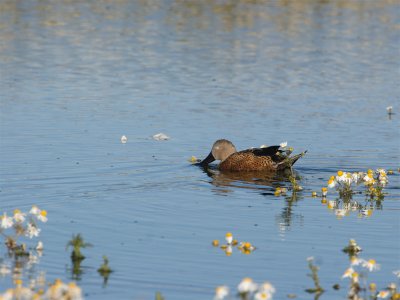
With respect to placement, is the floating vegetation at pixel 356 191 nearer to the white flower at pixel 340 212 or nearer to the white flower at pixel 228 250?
the white flower at pixel 340 212

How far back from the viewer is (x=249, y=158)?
48.1 ft

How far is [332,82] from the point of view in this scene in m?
22.2

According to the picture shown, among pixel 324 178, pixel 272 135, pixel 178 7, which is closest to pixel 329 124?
pixel 272 135

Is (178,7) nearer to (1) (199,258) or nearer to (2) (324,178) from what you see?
(2) (324,178)

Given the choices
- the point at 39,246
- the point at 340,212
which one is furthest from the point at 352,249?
the point at 39,246

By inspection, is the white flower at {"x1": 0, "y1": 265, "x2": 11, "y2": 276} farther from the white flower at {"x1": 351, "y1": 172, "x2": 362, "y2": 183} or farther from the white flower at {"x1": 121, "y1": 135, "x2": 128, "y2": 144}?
the white flower at {"x1": 121, "y1": 135, "x2": 128, "y2": 144}

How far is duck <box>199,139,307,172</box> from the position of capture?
1435 cm

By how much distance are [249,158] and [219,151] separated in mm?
594

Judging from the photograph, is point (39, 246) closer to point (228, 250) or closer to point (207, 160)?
point (228, 250)

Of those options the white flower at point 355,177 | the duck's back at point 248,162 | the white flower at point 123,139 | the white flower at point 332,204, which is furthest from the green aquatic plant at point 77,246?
the white flower at point 123,139

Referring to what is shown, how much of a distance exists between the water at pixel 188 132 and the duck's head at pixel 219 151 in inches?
17.0

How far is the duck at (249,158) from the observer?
14352 millimetres

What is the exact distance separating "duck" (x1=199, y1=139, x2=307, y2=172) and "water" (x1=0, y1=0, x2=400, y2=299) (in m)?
0.35

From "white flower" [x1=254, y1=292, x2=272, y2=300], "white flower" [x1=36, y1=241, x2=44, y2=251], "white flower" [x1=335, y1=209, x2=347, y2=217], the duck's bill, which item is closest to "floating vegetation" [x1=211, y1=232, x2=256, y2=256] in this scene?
"white flower" [x1=36, y1=241, x2=44, y2=251]
